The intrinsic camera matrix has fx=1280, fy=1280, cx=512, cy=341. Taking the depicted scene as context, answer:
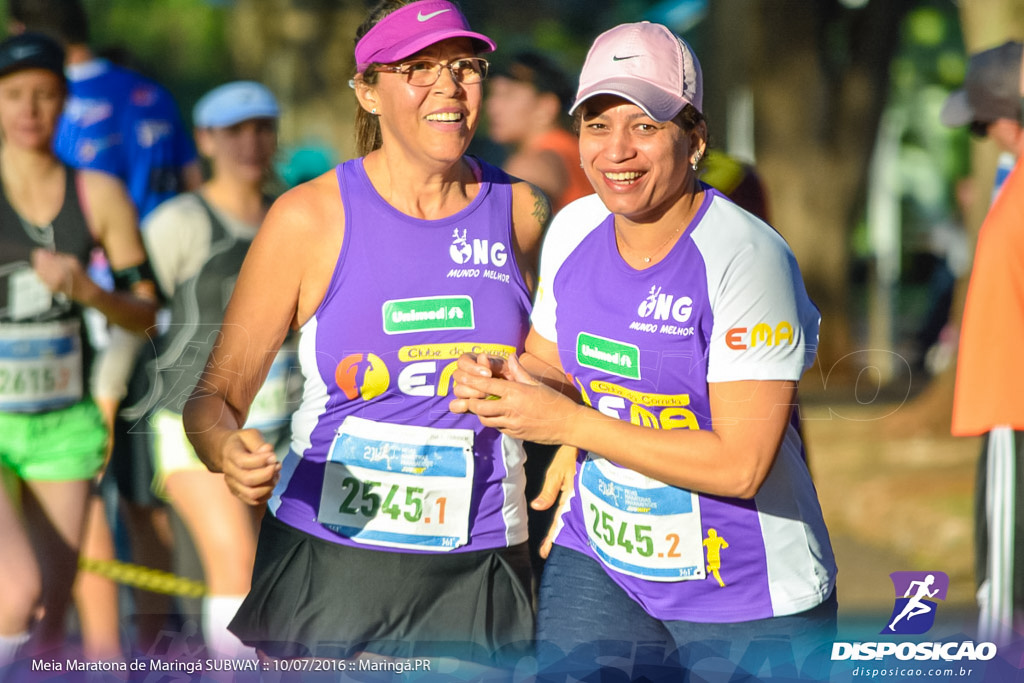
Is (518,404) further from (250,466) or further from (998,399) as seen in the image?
(998,399)

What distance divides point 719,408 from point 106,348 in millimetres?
3475

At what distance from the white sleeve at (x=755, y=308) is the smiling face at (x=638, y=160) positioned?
157 millimetres

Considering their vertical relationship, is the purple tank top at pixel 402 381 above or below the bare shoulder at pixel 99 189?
below

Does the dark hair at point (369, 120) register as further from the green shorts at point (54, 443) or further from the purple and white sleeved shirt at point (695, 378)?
the green shorts at point (54, 443)

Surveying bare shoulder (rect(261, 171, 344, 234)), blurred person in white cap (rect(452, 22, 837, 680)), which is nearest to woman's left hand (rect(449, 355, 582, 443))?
blurred person in white cap (rect(452, 22, 837, 680))

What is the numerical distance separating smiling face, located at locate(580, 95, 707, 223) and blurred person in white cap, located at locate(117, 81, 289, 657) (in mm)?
1697

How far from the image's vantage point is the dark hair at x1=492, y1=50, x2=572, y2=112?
584 cm

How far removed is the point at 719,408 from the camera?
111 inches

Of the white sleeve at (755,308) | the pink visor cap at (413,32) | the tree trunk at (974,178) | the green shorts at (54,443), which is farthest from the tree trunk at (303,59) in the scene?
the white sleeve at (755,308)

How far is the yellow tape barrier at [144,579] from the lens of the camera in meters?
5.01

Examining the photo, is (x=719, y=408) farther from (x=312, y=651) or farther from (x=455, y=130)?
(x=312, y=651)

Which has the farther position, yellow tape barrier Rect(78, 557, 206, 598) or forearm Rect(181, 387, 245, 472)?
yellow tape barrier Rect(78, 557, 206, 598)

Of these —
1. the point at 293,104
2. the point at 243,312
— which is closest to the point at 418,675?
the point at 243,312

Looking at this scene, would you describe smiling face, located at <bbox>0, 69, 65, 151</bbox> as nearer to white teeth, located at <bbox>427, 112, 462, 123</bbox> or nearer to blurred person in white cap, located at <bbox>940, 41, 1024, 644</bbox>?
white teeth, located at <bbox>427, 112, 462, 123</bbox>
